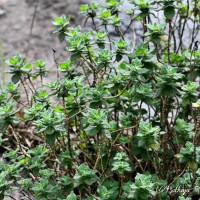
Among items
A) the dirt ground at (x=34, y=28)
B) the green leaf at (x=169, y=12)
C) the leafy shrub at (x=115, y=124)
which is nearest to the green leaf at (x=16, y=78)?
the leafy shrub at (x=115, y=124)

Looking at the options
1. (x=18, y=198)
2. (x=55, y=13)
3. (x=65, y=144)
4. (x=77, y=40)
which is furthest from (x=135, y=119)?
(x=55, y=13)

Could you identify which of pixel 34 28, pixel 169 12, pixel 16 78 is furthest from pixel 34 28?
pixel 169 12

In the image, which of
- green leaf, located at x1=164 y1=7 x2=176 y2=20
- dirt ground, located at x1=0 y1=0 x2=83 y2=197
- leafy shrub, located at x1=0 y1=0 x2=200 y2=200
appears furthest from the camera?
dirt ground, located at x1=0 y1=0 x2=83 y2=197

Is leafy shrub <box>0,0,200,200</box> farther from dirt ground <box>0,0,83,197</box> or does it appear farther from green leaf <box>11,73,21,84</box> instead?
dirt ground <box>0,0,83,197</box>

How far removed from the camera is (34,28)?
4.41 m

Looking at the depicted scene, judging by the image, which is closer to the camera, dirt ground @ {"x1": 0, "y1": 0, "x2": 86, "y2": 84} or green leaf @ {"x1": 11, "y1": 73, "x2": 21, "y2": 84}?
green leaf @ {"x1": 11, "y1": 73, "x2": 21, "y2": 84}

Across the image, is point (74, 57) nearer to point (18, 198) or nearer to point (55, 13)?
point (18, 198)

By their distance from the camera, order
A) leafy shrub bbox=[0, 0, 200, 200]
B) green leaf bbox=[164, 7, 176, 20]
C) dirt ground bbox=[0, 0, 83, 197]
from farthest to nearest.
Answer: dirt ground bbox=[0, 0, 83, 197], green leaf bbox=[164, 7, 176, 20], leafy shrub bbox=[0, 0, 200, 200]

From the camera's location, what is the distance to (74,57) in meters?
2.31

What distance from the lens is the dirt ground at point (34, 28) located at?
4.14 meters

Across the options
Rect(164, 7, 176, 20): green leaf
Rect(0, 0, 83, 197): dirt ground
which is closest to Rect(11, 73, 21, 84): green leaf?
Rect(164, 7, 176, 20): green leaf

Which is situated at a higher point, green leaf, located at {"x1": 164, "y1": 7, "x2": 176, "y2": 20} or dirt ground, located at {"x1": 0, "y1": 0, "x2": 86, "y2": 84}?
green leaf, located at {"x1": 164, "y1": 7, "x2": 176, "y2": 20}

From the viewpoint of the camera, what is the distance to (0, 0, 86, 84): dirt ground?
4.14 metres

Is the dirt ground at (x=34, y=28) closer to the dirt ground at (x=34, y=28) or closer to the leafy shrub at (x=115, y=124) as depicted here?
the dirt ground at (x=34, y=28)
